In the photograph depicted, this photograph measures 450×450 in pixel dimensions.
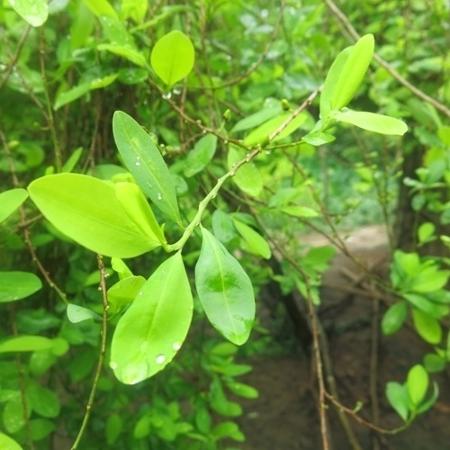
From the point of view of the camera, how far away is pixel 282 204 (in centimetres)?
74

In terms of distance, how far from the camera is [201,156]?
2.11 ft

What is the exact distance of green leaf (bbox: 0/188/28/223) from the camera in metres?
0.48

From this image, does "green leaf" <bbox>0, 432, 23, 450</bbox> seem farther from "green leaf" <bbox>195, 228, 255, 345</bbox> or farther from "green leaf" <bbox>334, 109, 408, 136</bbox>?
"green leaf" <bbox>334, 109, 408, 136</bbox>

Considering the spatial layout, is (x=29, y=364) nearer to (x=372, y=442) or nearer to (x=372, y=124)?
(x=372, y=124)

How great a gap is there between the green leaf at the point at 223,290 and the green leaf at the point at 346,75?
0.50 ft

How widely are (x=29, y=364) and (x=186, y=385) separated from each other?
1.22 feet

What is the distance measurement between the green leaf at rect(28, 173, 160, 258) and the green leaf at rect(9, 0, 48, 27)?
218mm

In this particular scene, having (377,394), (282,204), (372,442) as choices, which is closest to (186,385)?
(282,204)

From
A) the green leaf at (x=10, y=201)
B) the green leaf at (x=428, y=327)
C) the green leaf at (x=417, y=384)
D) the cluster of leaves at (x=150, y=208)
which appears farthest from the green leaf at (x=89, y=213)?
the green leaf at (x=428, y=327)

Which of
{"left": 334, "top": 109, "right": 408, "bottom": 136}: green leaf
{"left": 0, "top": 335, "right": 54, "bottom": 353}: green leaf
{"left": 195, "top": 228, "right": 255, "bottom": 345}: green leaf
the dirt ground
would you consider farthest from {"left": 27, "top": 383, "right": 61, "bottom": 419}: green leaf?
the dirt ground

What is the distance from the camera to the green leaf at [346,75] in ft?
1.35

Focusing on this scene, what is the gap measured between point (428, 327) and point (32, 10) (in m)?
0.79

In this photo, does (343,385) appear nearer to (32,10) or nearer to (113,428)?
(113,428)

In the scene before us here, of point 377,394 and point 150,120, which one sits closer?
point 150,120
